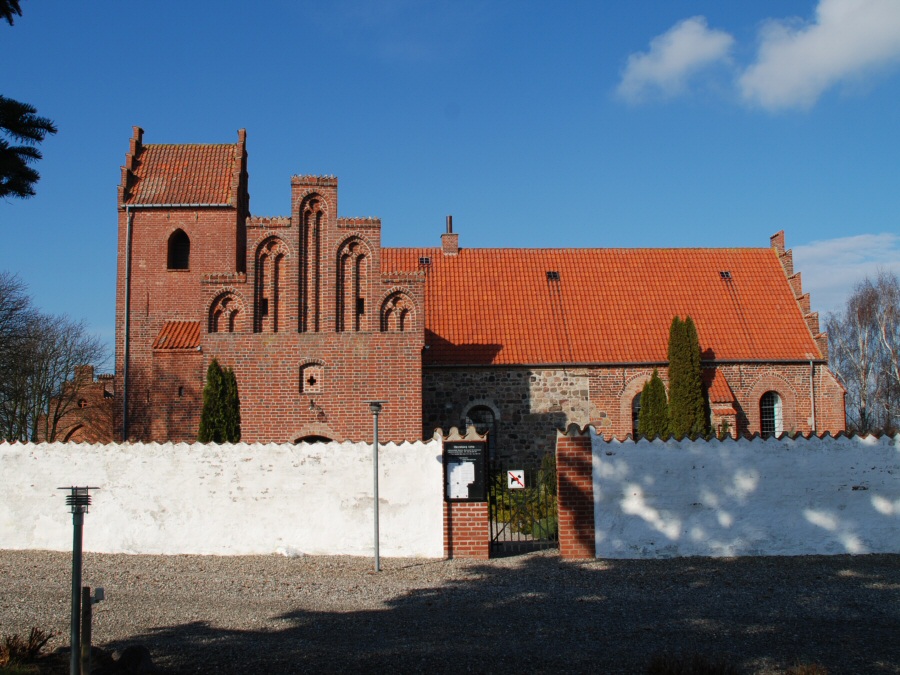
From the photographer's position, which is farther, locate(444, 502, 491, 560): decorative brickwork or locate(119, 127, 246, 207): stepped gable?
locate(119, 127, 246, 207): stepped gable

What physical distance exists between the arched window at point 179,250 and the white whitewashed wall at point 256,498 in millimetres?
11561

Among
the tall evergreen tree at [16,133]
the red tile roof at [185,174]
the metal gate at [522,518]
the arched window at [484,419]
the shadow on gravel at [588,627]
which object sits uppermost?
the red tile roof at [185,174]

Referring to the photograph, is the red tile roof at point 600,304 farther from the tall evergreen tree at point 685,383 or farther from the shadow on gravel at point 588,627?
the shadow on gravel at point 588,627

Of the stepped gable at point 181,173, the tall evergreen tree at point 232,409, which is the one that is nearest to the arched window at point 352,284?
the tall evergreen tree at point 232,409

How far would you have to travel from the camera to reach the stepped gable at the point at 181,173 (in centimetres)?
2461

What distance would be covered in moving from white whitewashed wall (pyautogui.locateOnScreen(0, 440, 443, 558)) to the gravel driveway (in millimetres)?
392

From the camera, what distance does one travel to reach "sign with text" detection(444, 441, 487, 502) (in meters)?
12.9

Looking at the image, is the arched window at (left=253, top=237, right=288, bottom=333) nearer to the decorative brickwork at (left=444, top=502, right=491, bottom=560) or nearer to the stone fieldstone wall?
the stone fieldstone wall

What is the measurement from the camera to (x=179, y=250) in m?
25.1

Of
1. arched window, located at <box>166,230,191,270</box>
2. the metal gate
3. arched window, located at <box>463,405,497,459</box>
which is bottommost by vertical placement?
the metal gate

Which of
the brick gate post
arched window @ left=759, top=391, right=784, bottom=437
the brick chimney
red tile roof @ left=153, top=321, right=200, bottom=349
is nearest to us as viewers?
the brick gate post

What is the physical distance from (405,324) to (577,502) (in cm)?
761

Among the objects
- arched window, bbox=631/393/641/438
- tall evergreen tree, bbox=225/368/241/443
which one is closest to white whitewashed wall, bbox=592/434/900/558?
tall evergreen tree, bbox=225/368/241/443

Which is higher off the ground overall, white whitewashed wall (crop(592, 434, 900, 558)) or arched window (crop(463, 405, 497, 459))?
arched window (crop(463, 405, 497, 459))
